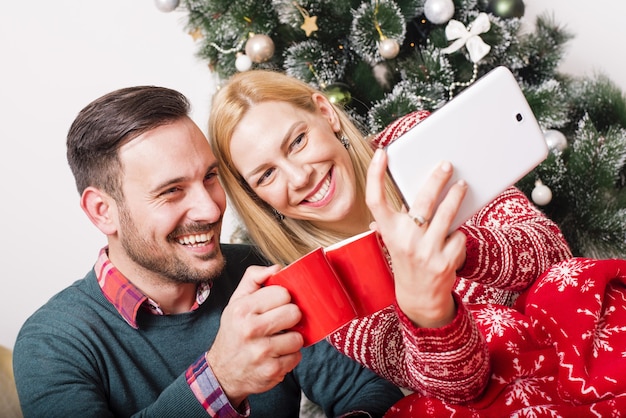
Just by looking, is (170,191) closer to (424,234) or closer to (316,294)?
(316,294)

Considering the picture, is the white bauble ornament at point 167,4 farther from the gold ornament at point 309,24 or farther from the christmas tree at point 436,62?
the gold ornament at point 309,24

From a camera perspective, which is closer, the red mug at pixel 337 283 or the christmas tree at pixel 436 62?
the red mug at pixel 337 283

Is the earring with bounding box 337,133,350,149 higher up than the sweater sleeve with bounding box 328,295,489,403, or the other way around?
the earring with bounding box 337,133,350,149

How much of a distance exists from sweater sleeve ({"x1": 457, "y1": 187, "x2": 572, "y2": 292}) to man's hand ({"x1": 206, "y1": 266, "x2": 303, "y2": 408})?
31 cm

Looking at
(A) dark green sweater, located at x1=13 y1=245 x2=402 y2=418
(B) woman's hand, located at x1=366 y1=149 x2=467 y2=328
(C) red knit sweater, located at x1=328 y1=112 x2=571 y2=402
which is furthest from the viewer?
(A) dark green sweater, located at x1=13 y1=245 x2=402 y2=418

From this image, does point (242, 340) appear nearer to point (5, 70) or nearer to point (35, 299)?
point (35, 299)

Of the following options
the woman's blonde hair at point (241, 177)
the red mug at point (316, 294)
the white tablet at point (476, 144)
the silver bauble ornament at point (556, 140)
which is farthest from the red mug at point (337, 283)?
the silver bauble ornament at point (556, 140)

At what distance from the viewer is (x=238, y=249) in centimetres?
135

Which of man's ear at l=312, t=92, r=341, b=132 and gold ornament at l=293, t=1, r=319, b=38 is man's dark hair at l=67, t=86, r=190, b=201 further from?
gold ornament at l=293, t=1, r=319, b=38

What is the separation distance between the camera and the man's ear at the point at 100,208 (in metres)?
1.05

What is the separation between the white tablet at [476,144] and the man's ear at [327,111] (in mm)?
682

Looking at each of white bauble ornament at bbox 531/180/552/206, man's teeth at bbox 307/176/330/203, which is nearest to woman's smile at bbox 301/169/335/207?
man's teeth at bbox 307/176/330/203

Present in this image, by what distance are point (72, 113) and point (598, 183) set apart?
1.63 meters

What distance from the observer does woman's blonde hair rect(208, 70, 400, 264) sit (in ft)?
4.12
